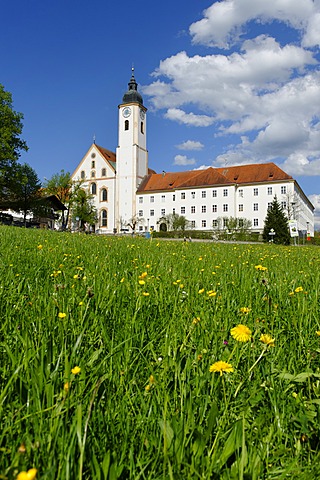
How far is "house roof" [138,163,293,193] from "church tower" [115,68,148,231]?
2.79 metres

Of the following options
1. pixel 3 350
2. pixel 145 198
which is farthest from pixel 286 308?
pixel 145 198

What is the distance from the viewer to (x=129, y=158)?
78750 mm

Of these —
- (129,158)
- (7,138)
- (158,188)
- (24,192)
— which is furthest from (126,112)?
(7,138)

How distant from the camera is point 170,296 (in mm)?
2564

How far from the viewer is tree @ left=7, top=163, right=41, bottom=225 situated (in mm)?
42875

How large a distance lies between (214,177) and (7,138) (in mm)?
41857

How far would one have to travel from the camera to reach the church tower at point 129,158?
78688 millimetres

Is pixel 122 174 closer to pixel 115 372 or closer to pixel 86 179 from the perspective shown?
pixel 86 179

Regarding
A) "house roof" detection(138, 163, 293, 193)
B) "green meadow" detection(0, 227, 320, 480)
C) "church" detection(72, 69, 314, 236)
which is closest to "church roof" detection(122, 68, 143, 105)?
"church" detection(72, 69, 314, 236)

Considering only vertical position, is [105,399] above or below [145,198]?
below

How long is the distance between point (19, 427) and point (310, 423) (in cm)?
90

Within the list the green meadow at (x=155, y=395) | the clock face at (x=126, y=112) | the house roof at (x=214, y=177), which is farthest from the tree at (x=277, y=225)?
the clock face at (x=126, y=112)

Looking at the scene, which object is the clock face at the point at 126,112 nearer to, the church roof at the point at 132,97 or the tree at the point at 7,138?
the church roof at the point at 132,97

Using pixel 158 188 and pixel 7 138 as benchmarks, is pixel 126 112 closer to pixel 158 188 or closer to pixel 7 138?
pixel 158 188
